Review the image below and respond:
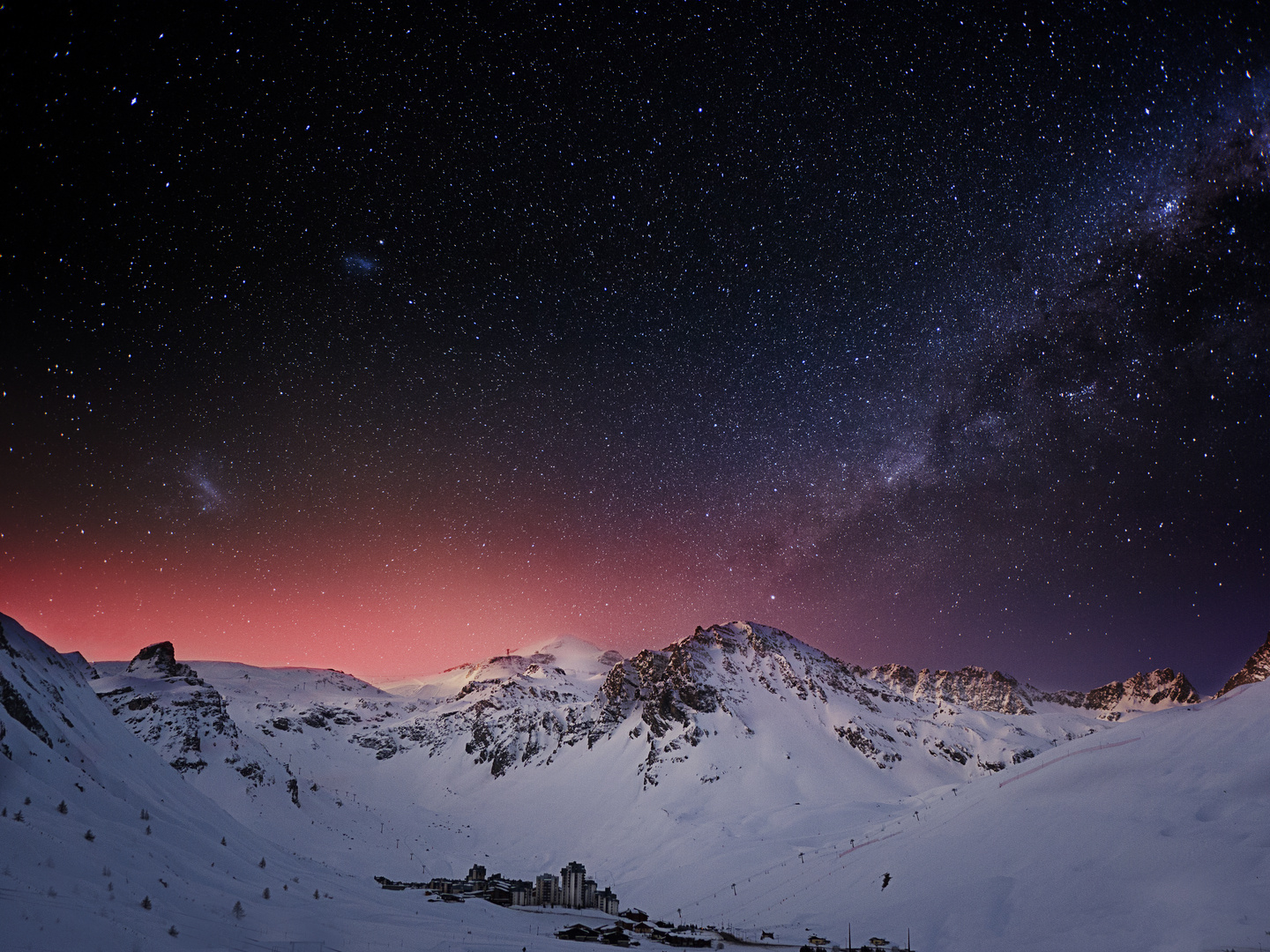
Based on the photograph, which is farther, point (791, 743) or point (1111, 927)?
point (791, 743)

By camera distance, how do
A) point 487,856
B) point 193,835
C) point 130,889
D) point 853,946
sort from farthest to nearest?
point 487,856
point 853,946
point 193,835
point 130,889

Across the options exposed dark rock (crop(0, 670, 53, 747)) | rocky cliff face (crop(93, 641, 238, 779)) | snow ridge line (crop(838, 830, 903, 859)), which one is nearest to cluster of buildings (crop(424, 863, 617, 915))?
snow ridge line (crop(838, 830, 903, 859))

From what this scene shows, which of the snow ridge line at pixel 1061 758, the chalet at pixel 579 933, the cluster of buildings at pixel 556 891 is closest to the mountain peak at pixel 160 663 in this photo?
the cluster of buildings at pixel 556 891

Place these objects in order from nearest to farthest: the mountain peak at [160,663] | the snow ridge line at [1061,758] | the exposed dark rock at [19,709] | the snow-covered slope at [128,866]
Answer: the snow-covered slope at [128,866], the exposed dark rock at [19,709], the snow ridge line at [1061,758], the mountain peak at [160,663]

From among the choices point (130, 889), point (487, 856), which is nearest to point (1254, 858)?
point (130, 889)

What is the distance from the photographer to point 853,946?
2021 inches

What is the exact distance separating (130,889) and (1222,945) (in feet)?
167

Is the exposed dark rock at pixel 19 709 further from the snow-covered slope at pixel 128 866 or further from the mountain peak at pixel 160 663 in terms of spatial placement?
the mountain peak at pixel 160 663

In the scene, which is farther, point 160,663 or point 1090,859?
point 160,663

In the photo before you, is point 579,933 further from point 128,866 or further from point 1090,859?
point 128,866

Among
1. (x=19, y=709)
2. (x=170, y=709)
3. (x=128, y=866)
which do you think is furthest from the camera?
(x=170, y=709)

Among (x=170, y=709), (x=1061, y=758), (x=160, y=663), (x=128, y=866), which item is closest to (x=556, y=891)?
(x=1061, y=758)

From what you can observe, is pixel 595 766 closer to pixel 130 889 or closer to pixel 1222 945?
pixel 1222 945

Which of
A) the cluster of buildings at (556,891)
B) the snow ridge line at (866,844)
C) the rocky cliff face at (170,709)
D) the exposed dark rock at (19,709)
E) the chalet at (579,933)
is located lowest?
the cluster of buildings at (556,891)
